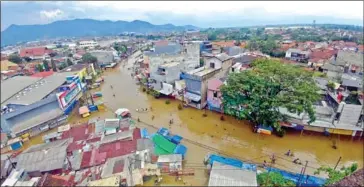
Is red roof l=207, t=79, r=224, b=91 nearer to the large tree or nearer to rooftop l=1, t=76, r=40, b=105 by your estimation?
the large tree

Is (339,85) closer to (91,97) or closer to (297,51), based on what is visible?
(297,51)

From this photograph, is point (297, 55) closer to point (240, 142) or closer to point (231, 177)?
point (240, 142)

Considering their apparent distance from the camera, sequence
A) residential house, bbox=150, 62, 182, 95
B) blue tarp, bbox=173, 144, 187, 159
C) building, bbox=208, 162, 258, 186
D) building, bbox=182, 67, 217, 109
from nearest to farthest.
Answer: building, bbox=208, 162, 258, 186, blue tarp, bbox=173, 144, 187, 159, building, bbox=182, 67, 217, 109, residential house, bbox=150, 62, 182, 95

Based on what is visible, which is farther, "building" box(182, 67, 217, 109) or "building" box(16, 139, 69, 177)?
"building" box(182, 67, 217, 109)

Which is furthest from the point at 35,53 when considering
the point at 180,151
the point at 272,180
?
the point at 272,180

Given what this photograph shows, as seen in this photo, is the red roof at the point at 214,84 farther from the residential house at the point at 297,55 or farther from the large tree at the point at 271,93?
the residential house at the point at 297,55

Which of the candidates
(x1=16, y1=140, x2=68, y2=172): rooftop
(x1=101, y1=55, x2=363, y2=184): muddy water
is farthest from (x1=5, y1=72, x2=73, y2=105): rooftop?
(x1=101, y1=55, x2=363, y2=184): muddy water

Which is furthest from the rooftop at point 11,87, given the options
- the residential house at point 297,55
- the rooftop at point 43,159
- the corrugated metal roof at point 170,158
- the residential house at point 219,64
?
the residential house at point 297,55
